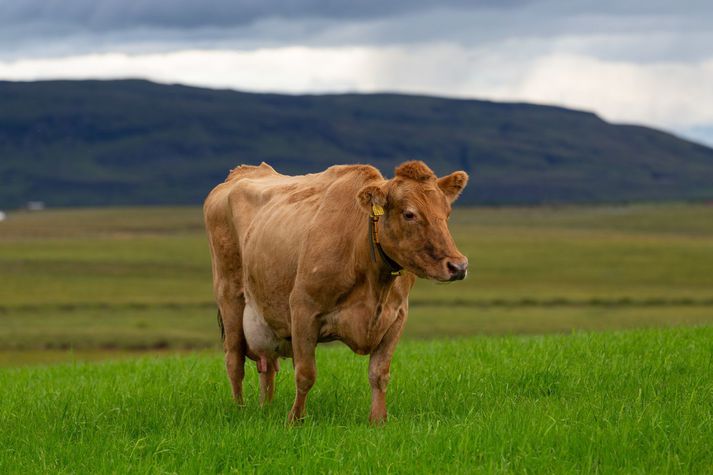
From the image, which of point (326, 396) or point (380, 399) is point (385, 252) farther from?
point (326, 396)

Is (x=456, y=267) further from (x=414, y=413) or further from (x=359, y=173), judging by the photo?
(x=414, y=413)

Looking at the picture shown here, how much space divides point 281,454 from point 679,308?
77.7 metres

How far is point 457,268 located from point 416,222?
62 centimetres

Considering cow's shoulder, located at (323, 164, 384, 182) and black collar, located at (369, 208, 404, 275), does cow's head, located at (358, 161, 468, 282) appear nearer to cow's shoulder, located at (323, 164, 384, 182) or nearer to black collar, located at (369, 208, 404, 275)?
black collar, located at (369, 208, 404, 275)

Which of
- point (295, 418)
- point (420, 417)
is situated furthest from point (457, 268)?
point (295, 418)

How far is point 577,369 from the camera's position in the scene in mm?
12281

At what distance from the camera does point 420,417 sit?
1022 cm

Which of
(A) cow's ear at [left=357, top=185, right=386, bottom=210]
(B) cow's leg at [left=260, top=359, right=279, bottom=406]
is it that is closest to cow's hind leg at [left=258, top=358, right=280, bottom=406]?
(B) cow's leg at [left=260, top=359, right=279, bottom=406]

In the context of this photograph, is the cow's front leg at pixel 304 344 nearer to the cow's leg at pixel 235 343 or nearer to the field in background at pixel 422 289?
the cow's leg at pixel 235 343

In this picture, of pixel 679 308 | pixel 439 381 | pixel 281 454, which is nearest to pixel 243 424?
pixel 281 454

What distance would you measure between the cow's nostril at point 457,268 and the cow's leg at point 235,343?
11.1 feet

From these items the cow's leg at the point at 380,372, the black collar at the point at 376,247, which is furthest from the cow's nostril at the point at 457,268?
the cow's leg at the point at 380,372

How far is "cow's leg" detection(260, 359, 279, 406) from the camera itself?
1202cm

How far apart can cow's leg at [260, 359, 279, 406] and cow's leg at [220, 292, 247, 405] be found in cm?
23
